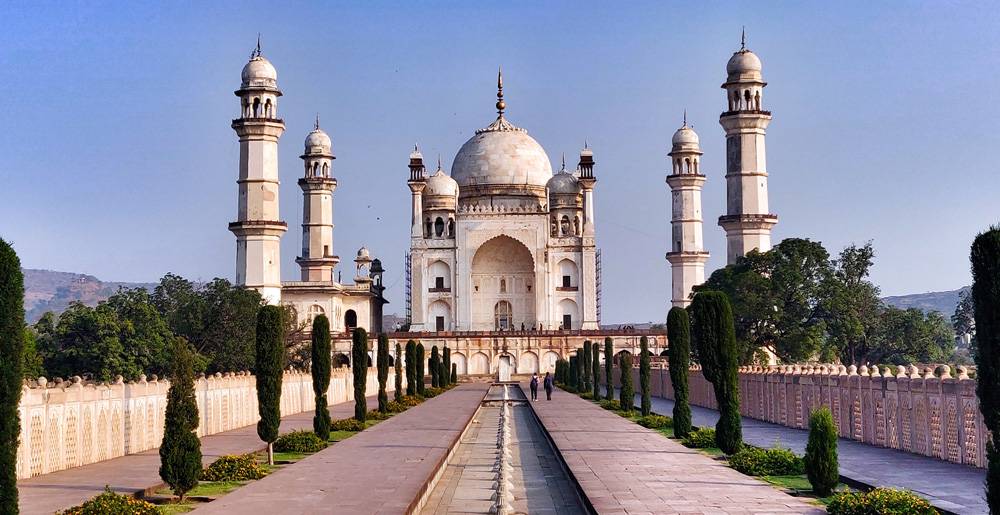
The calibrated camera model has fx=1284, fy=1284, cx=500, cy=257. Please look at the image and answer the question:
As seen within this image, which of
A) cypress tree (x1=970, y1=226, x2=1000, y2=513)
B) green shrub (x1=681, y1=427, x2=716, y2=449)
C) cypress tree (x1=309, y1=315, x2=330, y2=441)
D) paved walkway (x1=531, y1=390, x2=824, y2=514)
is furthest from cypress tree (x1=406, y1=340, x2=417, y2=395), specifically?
cypress tree (x1=970, y1=226, x2=1000, y2=513)

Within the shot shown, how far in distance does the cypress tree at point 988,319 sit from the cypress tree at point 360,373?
17.3 metres

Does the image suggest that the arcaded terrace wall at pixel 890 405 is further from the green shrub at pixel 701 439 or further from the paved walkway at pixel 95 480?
the paved walkway at pixel 95 480

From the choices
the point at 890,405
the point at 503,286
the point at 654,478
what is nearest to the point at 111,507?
the point at 654,478

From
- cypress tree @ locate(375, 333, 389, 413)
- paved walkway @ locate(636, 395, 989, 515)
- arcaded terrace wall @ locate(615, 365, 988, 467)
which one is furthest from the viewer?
cypress tree @ locate(375, 333, 389, 413)

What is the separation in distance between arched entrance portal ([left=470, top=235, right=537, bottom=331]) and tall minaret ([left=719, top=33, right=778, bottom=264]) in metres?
18.5

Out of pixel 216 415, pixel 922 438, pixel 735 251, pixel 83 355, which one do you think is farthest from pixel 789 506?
pixel 735 251

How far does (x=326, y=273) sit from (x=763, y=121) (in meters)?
26.5

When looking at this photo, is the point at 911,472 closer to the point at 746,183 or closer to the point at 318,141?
the point at 746,183

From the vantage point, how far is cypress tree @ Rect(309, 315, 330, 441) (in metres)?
20.7

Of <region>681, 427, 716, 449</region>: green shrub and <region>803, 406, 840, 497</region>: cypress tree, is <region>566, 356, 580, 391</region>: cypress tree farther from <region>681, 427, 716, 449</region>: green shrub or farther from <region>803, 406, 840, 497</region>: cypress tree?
<region>803, 406, 840, 497</region>: cypress tree

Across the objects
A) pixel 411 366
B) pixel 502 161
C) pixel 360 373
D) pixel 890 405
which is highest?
pixel 502 161

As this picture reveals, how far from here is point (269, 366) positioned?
17516 millimetres

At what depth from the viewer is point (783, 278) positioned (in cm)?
4488

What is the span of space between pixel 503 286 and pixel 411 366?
106 ft
